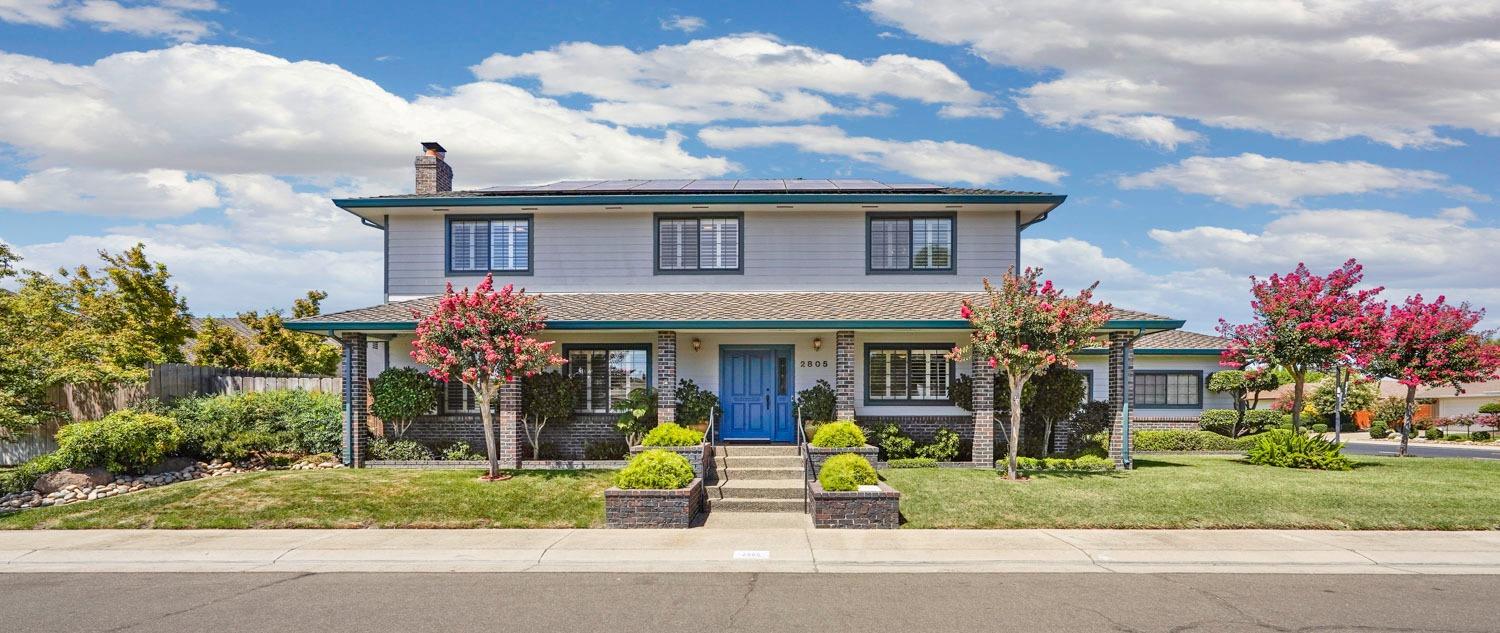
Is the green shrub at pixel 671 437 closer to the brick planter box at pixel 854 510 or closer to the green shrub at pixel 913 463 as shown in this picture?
the green shrub at pixel 913 463

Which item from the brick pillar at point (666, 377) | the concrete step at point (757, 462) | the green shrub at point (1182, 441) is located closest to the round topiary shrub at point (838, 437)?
the concrete step at point (757, 462)

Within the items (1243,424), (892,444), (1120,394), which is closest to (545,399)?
(892,444)

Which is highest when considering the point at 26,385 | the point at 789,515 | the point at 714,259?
the point at 714,259

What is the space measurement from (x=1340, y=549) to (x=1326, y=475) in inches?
250

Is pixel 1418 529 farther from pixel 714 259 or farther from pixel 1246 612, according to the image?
pixel 714 259

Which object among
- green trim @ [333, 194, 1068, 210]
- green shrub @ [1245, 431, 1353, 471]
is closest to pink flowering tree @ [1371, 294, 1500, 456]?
green shrub @ [1245, 431, 1353, 471]

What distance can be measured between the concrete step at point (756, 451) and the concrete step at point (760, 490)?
65.9 inches

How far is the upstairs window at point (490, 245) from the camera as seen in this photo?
71.7ft

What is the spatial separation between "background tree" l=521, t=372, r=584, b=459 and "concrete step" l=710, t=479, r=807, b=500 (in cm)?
482

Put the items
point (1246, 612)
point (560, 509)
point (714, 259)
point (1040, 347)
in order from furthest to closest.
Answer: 1. point (714, 259)
2. point (1040, 347)
3. point (560, 509)
4. point (1246, 612)

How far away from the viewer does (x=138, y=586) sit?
1044 centimetres

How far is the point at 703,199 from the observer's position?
69.2ft

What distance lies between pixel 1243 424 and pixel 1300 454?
11843 mm

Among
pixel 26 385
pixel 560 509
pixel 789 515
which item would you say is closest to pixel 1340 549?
pixel 789 515
